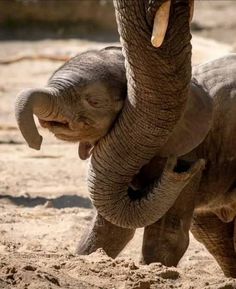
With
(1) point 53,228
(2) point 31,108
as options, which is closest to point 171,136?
(2) point 31,108

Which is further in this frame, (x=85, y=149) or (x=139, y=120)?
(x=85, y=149)

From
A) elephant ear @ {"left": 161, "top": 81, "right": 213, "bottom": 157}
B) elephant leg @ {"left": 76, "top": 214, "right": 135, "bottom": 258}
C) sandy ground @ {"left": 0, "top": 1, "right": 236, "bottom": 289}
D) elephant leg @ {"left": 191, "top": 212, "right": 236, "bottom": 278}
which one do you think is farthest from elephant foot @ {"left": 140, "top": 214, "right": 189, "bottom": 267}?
elephant leg @ {"left": 191, "top": 212, "right": 236, "bottom": 278}

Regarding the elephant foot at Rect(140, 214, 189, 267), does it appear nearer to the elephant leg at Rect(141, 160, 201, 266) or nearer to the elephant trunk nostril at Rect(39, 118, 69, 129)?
the elephant leg at Rect(141, 160, 201, 266)

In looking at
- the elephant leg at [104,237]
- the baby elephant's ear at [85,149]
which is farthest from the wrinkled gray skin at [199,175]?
the baby elephant's ear at [85,149]

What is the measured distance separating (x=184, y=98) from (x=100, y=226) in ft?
3.61

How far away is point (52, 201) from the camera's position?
9852 mm

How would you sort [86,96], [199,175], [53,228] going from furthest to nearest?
1. [53,228]
2. [199,175]
3. [86,96]

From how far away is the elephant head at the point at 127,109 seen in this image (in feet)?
19.6

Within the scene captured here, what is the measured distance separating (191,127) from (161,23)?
3.48ft

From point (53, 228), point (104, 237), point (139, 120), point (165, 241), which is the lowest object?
point (53, 228)

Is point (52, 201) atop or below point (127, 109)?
below

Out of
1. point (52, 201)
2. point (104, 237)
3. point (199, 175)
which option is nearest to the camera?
point (199, 175)

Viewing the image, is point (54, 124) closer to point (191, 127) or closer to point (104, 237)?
point (191, 127)

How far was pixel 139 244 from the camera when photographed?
28.7 feet
